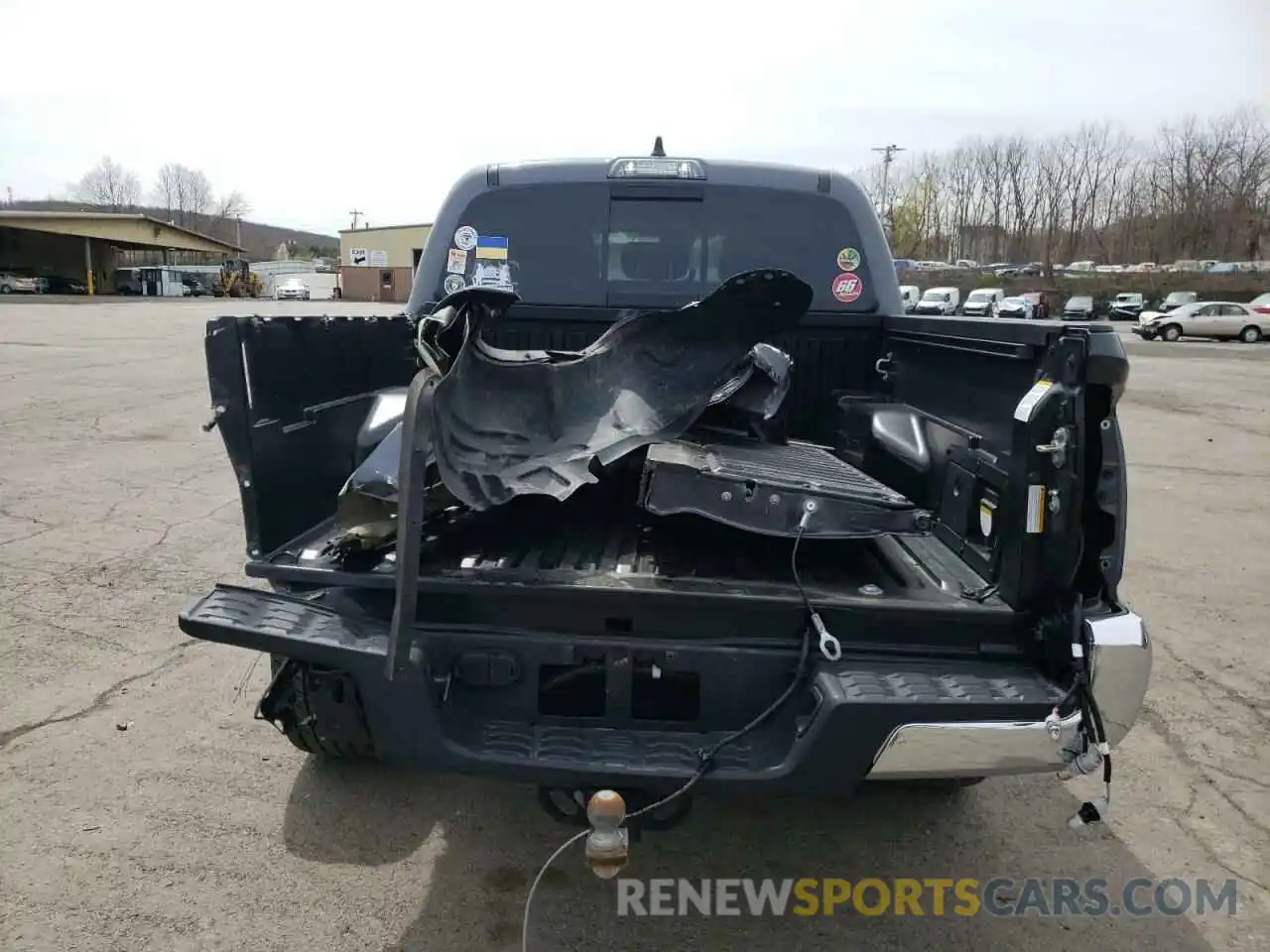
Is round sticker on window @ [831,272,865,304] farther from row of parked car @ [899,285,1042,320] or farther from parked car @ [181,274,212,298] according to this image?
parked car @ [181,274,212,298]

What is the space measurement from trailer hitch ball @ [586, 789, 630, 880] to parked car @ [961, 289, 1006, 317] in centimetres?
3949

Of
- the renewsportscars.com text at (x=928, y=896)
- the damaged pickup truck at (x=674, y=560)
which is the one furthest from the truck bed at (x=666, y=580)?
the renewsportscars.com text at (x=928, y=896)

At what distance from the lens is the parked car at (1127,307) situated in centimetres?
4725

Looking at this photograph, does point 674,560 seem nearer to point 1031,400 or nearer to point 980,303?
point 1031,400

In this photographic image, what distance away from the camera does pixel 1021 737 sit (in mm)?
2225

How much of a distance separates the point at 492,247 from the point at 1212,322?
36785mm

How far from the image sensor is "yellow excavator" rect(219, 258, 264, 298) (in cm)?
6366

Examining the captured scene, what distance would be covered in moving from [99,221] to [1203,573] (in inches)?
2357

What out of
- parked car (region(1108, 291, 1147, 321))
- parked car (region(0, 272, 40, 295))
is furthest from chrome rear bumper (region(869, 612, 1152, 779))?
parked car (region(0, 272, 40, 295))

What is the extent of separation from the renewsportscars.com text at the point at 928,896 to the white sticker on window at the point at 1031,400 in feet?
5.02

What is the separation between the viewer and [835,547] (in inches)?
116

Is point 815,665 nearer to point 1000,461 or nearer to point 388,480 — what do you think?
point 1000,461

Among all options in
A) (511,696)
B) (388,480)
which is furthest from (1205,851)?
(388,480)

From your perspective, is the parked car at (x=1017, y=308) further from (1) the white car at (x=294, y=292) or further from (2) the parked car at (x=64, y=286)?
(2) the parked car at (x=64, y=286)
